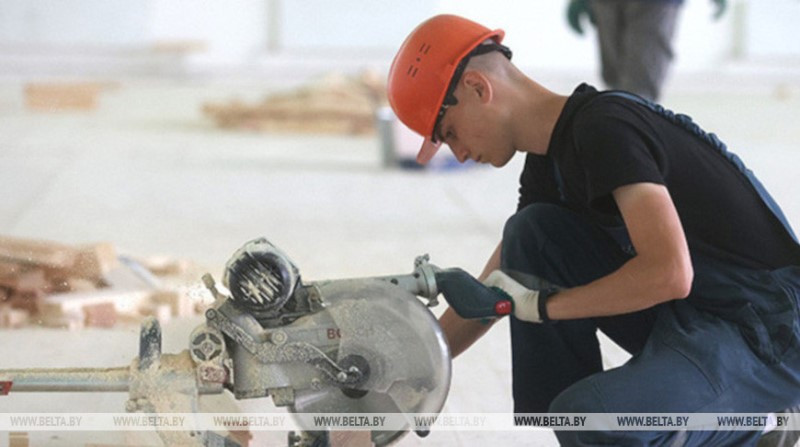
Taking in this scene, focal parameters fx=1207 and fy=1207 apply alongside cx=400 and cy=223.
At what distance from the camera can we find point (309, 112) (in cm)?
823

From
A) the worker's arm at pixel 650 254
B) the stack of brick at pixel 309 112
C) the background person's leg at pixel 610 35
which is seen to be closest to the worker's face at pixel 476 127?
the worker's arm at pixel 650 254

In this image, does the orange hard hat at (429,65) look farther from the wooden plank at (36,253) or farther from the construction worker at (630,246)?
the wooden plank at (36,253)

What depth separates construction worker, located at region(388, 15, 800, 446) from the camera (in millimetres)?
2098

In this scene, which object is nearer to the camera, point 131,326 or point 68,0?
point 131,326

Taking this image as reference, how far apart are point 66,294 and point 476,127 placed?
192 centimetres

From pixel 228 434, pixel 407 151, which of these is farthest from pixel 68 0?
pixel 228 434

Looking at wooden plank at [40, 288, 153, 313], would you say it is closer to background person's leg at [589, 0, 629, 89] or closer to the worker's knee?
the worker's knee

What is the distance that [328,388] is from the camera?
7.42ft

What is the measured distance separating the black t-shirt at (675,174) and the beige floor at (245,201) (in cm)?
57

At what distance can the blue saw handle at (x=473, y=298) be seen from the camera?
88.9 inches

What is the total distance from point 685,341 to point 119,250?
2.84m

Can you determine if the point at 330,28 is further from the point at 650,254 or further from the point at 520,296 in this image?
the point at 650,254

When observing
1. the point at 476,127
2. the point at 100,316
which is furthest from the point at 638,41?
the point at 476,127

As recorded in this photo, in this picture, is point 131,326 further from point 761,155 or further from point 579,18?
point 761,155
